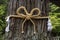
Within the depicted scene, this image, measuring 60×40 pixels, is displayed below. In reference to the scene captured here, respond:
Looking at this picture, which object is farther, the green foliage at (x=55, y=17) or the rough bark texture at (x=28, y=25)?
the green foliage at (x=55, y=17)

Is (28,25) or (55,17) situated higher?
(28,25)

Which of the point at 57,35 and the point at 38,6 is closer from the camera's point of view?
the point at 38,6

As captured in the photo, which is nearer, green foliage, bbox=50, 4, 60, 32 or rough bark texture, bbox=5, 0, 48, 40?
rough bark texture, bbox=5, 0, 48, 40

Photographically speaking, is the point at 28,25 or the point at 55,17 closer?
the point at 28,25

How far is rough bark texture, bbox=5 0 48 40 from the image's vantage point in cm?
171

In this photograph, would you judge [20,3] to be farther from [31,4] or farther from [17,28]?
[17,28]

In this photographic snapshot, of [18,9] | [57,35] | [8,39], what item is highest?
[18,9]

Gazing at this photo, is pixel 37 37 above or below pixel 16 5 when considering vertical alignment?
below

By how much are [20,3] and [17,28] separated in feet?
0.63

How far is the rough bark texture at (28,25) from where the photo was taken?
1.71m

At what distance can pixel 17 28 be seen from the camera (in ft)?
5.60

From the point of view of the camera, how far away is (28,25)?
1.70m

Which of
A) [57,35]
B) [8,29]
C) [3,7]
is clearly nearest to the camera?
[8,29]

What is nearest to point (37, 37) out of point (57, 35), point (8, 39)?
point (8, 39)
